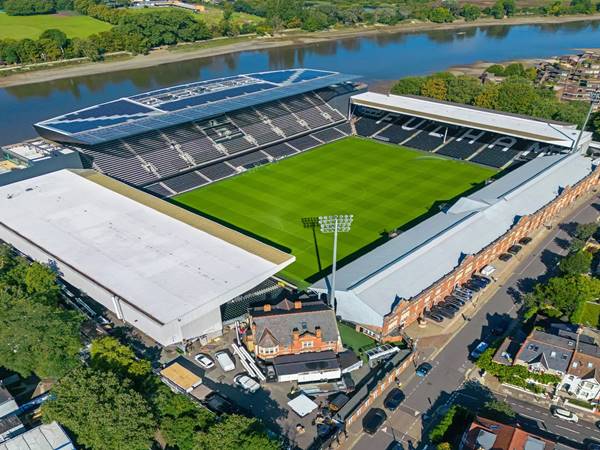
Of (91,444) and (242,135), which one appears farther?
(242,135)

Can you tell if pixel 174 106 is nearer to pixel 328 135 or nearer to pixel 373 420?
pixel 328 135

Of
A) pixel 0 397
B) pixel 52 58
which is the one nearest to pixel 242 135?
pixel 0 397

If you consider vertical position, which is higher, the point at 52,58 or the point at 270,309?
the point at 52,58

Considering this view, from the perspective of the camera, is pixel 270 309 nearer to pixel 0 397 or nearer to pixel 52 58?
pixel 0 397

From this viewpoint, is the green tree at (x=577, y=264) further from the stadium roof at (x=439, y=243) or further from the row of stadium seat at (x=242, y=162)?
the row of stadium seat at (x=242, y=162)

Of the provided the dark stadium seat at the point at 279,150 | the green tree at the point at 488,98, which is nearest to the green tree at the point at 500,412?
the dark stadium seat at the point at 279,150

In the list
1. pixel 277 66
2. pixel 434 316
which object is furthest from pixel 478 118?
pixel 277 66

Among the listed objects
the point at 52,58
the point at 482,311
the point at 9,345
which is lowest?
the point at 482,311
